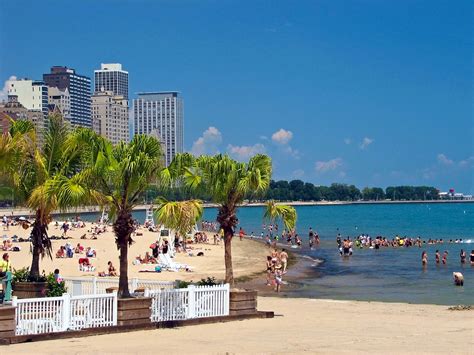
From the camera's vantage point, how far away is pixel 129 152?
18.8 m

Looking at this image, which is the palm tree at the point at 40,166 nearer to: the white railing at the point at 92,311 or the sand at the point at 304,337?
the white railing at the point at 92,311

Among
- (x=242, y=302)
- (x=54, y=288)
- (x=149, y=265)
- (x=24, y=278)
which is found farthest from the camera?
(x=149, y=265)

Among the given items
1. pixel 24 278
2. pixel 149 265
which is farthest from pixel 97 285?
pixel 149 265

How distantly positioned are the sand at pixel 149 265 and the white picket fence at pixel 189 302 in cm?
1234

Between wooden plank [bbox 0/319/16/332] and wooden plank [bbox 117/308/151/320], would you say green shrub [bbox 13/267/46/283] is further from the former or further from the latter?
wooden plank [bbox 0/319/16/332]

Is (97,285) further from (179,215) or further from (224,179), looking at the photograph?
(179,215)

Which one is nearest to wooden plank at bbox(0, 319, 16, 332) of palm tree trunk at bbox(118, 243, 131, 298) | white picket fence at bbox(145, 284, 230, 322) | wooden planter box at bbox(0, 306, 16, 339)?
wooden planter box at bbox(0, 306, 16, 339)

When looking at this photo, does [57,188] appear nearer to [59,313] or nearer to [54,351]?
[59,313]

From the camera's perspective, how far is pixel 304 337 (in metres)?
18.3

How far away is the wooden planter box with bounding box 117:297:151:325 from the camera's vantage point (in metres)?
18.6

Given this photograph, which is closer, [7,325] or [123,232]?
[7,325]

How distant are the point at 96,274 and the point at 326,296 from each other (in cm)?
1110

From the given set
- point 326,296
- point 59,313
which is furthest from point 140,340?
point 326,296

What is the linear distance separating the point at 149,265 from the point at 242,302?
70.4 feet
